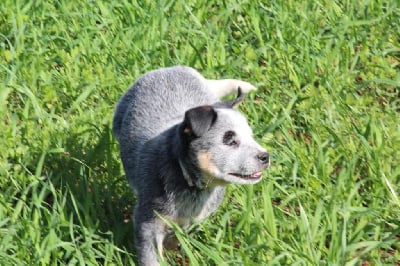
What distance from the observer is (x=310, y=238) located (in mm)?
5609

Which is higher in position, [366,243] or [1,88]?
[1,88]

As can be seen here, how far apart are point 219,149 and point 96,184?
3.55ft

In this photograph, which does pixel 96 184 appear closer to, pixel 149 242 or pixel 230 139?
pixel 149 242

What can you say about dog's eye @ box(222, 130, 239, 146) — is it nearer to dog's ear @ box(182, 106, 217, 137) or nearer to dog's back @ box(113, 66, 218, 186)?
dog's ear @ box(182, 106, 217, 137)

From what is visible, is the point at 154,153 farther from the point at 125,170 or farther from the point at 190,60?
the point at 190,60

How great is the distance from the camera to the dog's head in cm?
553

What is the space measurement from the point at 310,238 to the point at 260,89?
2084 millimetres

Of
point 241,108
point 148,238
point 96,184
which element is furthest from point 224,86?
point 148,238

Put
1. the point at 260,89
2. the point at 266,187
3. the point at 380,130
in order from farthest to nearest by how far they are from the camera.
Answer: the point at 260,89 → the point at 380,130 → the point at 266,187

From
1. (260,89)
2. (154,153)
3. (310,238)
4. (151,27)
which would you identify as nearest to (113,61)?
(151,27)

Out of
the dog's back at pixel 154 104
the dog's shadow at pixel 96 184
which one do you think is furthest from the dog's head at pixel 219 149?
the dog's shadow at pixel 96 184

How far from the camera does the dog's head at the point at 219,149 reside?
5.53 m

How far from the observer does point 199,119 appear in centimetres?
551

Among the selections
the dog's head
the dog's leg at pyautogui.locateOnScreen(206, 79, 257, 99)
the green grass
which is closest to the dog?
the dog's head
